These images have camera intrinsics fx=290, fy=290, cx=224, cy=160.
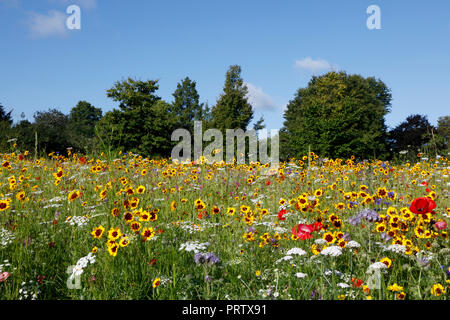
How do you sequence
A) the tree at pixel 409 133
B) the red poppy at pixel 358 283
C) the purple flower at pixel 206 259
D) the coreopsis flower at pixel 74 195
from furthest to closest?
the tree at pixel 409 133 → the coreopsis flower at pixel 74 195 → the purple flower at pixel 206 259 → the red poppy at pixel 358 283

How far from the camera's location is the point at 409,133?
3884 centimetres

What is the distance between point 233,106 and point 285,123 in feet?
61.1

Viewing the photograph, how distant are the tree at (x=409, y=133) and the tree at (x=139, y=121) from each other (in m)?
30.2

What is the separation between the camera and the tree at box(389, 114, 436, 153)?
1501 inches

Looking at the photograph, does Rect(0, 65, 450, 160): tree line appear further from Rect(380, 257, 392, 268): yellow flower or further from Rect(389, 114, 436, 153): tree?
Rect(380, 257, 392, 268): yellow flower

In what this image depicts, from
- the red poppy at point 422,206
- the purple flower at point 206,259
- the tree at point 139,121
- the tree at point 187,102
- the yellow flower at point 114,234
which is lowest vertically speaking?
the purple flower at point 206,259

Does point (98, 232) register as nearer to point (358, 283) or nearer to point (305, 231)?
point (305, 231)

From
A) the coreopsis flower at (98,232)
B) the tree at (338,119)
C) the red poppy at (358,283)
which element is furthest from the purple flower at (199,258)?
the tree at (338,119)

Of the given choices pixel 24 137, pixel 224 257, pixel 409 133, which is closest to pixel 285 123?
pixel 409 133

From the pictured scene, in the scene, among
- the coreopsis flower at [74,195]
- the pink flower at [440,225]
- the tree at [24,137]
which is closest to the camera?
the pink flower at [440,225]

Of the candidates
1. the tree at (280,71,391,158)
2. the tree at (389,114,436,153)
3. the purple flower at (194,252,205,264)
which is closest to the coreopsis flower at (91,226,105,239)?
the purple flower at (194,252,205,264)

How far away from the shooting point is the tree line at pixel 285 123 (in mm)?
20000

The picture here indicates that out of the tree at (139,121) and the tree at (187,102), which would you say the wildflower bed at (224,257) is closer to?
the tree at (139,121)
